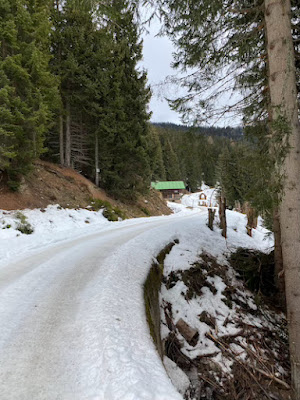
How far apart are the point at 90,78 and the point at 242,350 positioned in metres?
20.2

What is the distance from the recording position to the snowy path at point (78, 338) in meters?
1.77

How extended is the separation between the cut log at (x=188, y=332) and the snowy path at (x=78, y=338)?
1175 mm

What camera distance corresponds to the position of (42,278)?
4.26m

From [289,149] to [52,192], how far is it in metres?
13.1

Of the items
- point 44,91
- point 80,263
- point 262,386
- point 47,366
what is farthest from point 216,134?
point 44,91

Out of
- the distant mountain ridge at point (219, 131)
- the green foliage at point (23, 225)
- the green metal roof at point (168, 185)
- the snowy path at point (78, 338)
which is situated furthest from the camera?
the green metal roof at point (168, 185)

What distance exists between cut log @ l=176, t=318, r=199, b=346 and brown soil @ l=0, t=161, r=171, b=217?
907cm

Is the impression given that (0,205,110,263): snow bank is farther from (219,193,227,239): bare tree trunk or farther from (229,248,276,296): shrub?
(229,248,276,296): shrub

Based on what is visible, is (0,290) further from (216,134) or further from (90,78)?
(90,78)

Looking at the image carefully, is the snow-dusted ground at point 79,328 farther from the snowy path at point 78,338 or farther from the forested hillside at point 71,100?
the forested hillside at point 71,100

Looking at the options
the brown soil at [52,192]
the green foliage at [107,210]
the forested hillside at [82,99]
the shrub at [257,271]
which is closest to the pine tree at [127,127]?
the forested hillside at [82,99]

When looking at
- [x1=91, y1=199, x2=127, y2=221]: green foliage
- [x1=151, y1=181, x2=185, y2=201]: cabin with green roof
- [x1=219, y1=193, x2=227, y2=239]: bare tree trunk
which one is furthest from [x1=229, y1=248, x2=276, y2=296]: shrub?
[x1=151, y1=181, x2=185, y2=201]: cabin with green roof

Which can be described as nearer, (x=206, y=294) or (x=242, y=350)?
(x=242, y=350)

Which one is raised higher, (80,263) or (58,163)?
(58,163)
